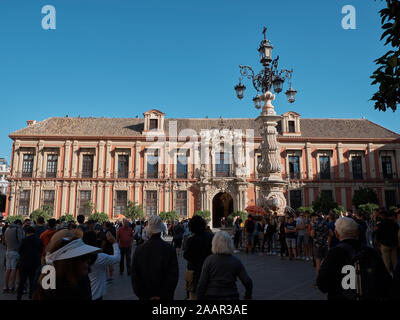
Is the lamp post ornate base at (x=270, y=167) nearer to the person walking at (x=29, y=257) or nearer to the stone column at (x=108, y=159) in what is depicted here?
the person walking at (x=29, y=257)

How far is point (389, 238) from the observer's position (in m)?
6.35

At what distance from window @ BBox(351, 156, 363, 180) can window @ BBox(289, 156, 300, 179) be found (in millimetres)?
5994

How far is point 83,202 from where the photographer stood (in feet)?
98.9

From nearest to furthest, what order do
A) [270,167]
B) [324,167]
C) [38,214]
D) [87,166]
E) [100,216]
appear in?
[270,167], [38,214], [100,216], [87,166], [324,167]

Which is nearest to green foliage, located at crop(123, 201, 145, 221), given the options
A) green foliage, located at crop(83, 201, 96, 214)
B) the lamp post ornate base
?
green foliage, located at crop(83, 201, 96, 214)

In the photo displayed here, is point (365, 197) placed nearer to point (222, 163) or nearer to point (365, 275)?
point (222, 163)

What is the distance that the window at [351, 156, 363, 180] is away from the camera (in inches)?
1254

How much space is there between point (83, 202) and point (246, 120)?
20473 mm

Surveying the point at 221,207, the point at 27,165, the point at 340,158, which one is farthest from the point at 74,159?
the point at 340,158

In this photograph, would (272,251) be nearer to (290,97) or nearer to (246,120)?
(290,97)

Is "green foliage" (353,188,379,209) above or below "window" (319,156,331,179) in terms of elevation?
below

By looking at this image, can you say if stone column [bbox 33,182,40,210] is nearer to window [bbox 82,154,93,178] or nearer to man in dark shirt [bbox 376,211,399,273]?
window [bbox 82,154,93,178]

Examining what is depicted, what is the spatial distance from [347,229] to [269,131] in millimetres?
10514

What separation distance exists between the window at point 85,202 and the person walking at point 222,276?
94.4 feet
